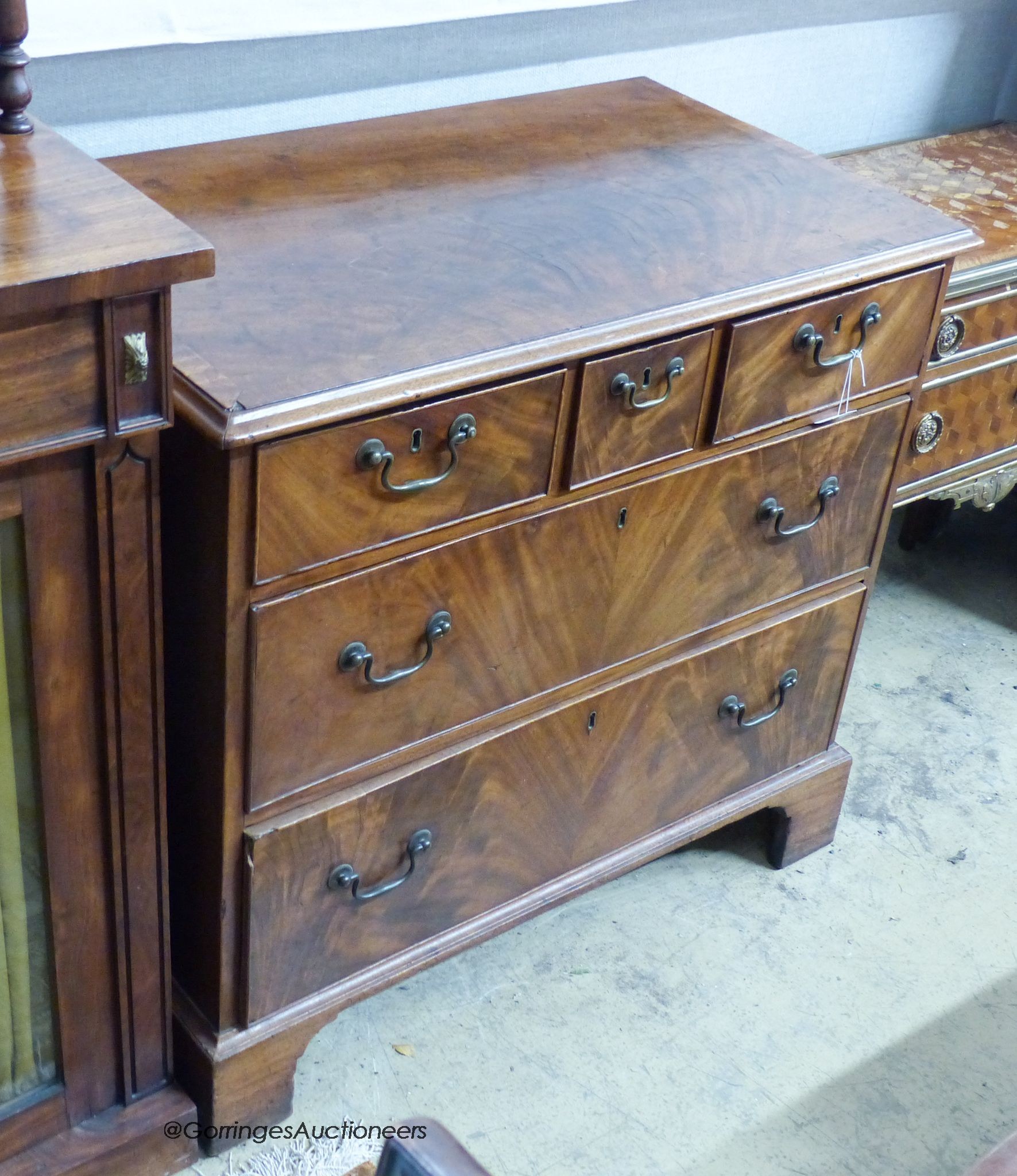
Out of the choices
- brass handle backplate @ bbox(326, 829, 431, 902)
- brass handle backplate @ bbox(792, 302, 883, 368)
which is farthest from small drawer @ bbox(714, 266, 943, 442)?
brass handle backplate @ bbox(326, 829, 431, 902)

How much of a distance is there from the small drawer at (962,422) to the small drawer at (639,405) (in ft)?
1.96

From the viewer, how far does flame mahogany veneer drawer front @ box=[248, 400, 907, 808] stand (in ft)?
4.63

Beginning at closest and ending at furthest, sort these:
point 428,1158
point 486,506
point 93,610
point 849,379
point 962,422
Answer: point 428,1158 → point 93,610 → point 486,506 → point 849,379 → point 962,422

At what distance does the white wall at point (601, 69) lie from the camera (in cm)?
171

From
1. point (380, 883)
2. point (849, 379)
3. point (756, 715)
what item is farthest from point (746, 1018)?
point (849, 379)

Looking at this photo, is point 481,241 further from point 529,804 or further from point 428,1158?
point 428,1158

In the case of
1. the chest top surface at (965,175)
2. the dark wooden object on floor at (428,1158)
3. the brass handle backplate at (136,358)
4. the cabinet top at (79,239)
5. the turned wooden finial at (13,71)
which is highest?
the turned wooden finial at (13,71)

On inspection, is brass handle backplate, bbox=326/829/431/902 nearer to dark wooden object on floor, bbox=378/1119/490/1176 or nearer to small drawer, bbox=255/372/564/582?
small drawer, bbox=255/372/564/582

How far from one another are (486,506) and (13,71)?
561mm

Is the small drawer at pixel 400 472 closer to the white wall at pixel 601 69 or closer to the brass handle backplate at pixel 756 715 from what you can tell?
the brass handle backplate at pixel 756 715

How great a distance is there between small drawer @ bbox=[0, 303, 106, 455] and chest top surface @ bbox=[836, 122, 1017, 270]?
1.28m

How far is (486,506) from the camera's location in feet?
4.75

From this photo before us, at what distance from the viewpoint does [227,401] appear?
1218 mm

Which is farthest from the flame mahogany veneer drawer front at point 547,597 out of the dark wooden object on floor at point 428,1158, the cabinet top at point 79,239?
the dark wooden object on floor at point 428,1158
